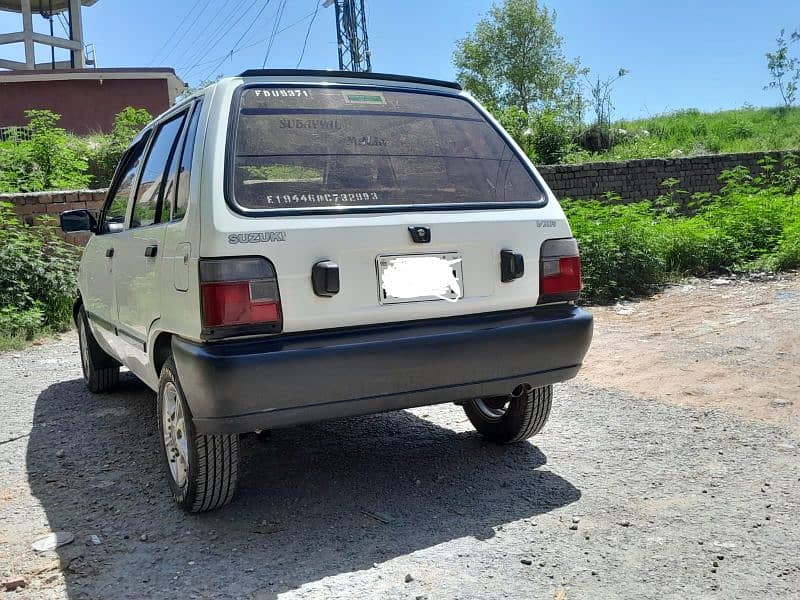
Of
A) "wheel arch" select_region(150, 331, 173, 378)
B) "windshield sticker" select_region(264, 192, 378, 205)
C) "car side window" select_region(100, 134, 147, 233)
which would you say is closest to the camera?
"windshield sticker" select_region(264, 192, 378, 205)

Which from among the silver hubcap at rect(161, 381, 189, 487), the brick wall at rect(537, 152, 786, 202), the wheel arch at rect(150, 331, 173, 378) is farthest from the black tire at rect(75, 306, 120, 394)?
the brick wall at rect(537, 152, 786, 202)

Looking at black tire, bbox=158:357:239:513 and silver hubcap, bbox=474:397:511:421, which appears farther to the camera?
silver hubcap, bbox=474:397:511:421

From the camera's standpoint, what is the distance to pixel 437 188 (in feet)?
11.1

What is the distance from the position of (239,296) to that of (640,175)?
39.3 ft

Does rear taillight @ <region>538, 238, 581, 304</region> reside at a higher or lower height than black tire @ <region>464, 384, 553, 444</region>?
higher

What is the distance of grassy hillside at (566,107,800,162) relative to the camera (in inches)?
735

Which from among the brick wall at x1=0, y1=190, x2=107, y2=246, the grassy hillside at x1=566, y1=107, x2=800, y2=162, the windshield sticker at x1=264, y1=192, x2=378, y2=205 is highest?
the grassy hillside at x1=566, y1=107, x2=800, y2=162

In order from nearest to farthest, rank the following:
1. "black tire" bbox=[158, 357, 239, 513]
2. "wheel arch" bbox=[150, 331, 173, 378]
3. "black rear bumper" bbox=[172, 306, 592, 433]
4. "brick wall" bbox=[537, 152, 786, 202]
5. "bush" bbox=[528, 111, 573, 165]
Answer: "black rear bumper" bbox=[172, 306, 592, 433] < "black tire" bbox=[158, 357, 239, 513] < "wheel arch" bbox=[150, 331, 173, 378] < "brick wall" bbox=[537, 152, 786, 202] < "bush" bbox=[528, 111, 573, 165]

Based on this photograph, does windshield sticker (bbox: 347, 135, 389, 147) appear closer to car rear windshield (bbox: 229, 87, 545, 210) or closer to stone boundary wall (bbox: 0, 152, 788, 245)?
car rear windshield (bbox: 229, 87, 545, 210)

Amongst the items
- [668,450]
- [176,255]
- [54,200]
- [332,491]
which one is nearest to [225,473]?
[332,491]

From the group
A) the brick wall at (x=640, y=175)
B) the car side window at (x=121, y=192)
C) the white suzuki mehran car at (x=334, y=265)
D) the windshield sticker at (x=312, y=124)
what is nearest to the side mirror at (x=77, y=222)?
the car side window at (x=121, y=192)

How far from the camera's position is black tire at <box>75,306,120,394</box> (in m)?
5.55

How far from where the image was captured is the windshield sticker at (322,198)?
3.05 m

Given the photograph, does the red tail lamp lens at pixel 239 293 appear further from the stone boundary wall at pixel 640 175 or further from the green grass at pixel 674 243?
the stone boundary wall at pixel 640 175
